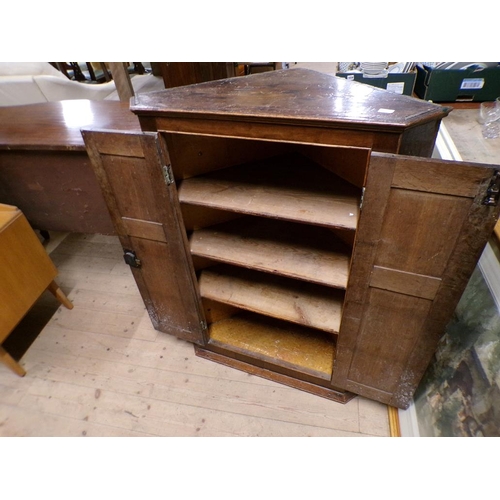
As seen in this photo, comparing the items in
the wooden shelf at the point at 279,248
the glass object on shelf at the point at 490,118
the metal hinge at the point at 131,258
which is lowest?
the metal hinge at the point at 131,258

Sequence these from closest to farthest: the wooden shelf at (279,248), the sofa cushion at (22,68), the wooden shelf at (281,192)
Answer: the wooden shelf at (281,192), the wooden shelf at (279,248), the sofa cushion at (22,68)

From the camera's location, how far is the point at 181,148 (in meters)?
1.12

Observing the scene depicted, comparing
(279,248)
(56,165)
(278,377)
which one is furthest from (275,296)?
(56,165)

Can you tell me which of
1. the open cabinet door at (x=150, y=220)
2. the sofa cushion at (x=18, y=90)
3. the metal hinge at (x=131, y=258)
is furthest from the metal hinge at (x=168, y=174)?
the sofa cushion at (x=18, y=90)

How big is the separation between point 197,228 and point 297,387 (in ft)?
2.98

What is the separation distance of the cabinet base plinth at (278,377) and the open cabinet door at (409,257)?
0.29 metres

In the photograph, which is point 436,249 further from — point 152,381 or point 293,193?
point 152,381

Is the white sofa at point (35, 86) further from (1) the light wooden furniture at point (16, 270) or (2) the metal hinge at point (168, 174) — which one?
(2) the metal hinge at point (168, 174)

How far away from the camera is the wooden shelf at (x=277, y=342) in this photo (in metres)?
1.50

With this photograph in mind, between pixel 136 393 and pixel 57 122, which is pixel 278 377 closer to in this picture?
pixel 136 393

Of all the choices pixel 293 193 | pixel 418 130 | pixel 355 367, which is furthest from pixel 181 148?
pixel 355 367

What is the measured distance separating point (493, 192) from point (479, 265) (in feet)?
1.72

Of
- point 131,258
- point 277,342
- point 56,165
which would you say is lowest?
point 277,342

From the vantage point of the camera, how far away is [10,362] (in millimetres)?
1603
